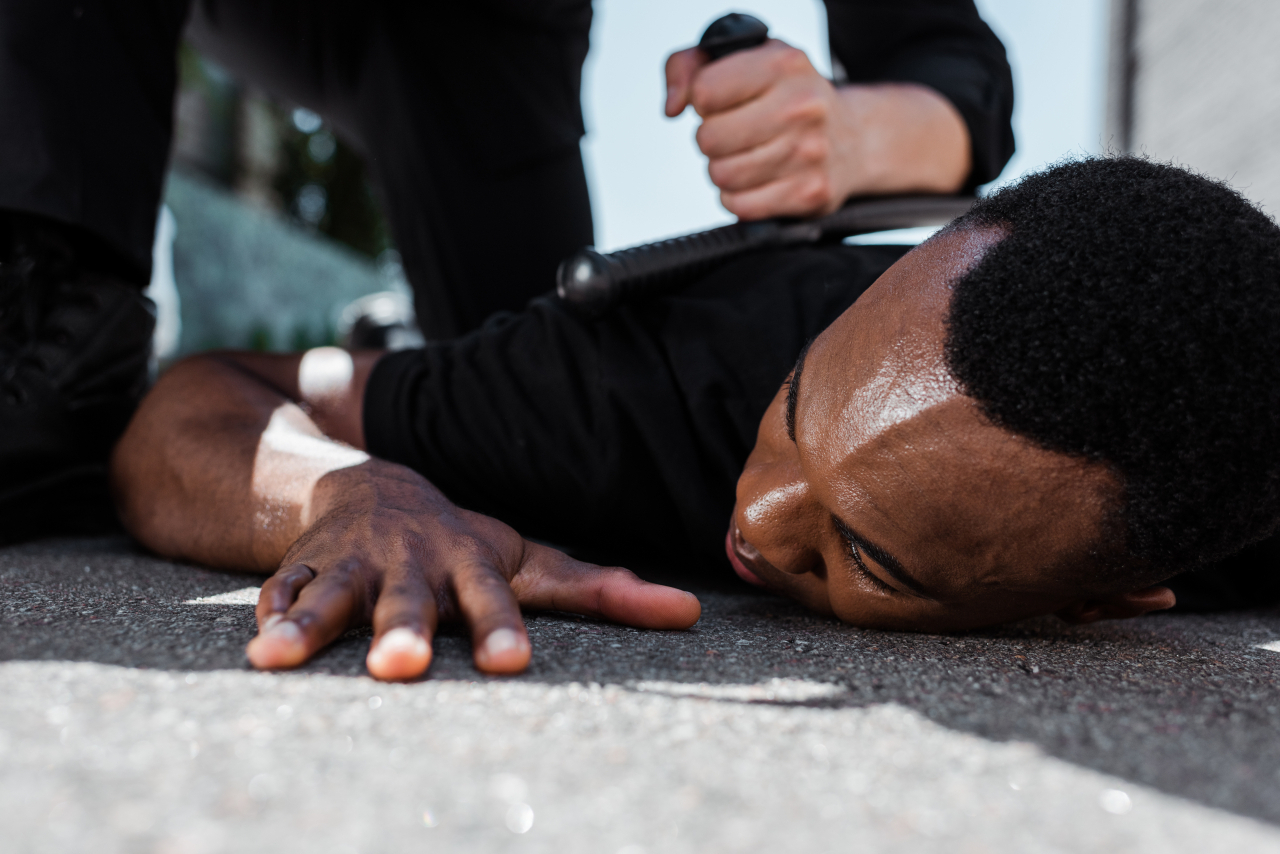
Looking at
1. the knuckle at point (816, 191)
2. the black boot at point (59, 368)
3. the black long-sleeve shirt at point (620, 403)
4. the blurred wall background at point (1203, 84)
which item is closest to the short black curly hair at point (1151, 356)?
the black long-sleeve shirt at point (620, 403)

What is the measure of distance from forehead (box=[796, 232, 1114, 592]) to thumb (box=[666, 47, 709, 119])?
73cm

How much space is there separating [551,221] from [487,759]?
1507 mm

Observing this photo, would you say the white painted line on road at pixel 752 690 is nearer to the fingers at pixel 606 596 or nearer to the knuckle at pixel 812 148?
the fingers at pixel 606 596

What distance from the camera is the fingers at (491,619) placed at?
0.59 meters

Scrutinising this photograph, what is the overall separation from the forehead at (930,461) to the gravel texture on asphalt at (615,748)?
107 millimetres

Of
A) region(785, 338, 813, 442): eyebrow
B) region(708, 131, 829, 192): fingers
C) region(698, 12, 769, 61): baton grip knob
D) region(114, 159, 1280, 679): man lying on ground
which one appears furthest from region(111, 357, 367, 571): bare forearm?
region(698, 12, 769, 61): baton grip knob

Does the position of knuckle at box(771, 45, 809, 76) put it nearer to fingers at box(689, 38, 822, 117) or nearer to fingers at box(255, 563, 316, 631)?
fingers at box(689, 38, 822, 117)

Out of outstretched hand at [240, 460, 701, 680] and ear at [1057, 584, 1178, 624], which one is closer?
outstretched hand at [240, 460, 701, 680]

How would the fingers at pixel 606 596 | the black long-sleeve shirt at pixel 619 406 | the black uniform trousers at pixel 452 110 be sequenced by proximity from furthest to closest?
1. the black uniform trousers at pixel 452 110
2. the black long-sleeve shirt at pixel 619 406
3. the fingers at pixel 606 596

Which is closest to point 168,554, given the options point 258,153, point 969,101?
point 969,101

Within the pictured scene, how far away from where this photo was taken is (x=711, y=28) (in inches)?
53.7

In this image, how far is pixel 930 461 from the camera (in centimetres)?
70

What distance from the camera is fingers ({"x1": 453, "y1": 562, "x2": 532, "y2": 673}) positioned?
1.93 ft

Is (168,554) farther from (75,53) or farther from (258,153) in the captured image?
(258,153)
